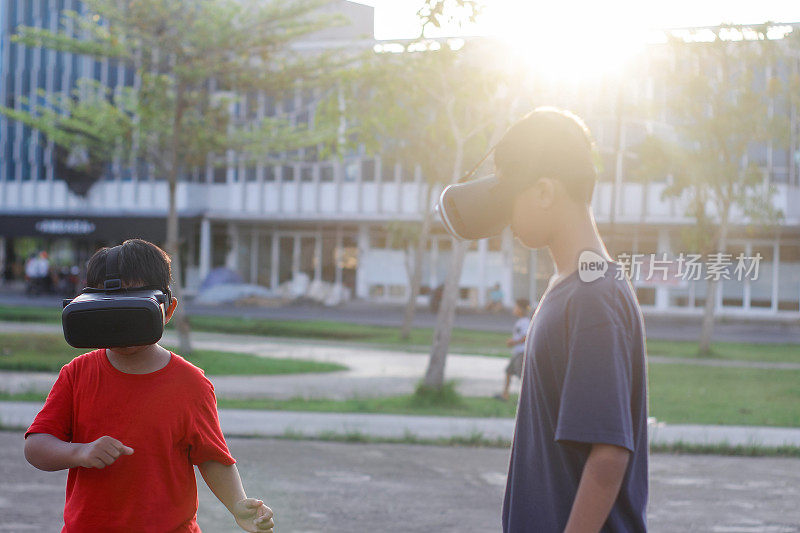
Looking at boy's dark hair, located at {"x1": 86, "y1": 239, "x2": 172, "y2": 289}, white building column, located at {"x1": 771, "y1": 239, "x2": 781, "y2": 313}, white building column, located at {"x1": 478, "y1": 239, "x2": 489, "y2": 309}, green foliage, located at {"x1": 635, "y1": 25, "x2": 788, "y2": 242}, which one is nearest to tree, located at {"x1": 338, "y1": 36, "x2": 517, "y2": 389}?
green foliage, located at {"x1": 635, "y1": 25, "x2": 788, "y2": 242}

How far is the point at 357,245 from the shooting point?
4475 cm

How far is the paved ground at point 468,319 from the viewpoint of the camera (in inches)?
1194

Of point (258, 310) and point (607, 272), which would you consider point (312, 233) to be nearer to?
point (258, 310)

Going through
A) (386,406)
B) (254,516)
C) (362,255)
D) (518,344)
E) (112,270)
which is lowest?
(386,406)

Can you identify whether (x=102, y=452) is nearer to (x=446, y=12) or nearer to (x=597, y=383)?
(x=597, y=383)

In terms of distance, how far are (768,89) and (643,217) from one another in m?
18.9

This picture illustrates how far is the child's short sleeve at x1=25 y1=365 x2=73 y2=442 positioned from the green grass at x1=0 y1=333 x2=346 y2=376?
13.2m

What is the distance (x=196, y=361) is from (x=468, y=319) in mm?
18914

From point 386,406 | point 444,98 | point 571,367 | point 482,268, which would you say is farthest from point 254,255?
point 571,367

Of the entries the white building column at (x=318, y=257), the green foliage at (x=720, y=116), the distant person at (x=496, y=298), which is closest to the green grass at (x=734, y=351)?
the green foliage at (x=720, y=116)

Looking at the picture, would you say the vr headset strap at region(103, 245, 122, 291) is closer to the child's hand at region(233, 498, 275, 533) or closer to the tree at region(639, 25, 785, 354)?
the child's hand at region(233, 498, 275, 533)

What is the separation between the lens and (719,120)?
806 inches

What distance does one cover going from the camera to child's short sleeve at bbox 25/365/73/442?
8.48 ft

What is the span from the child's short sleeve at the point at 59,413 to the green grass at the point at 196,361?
43.2ft
